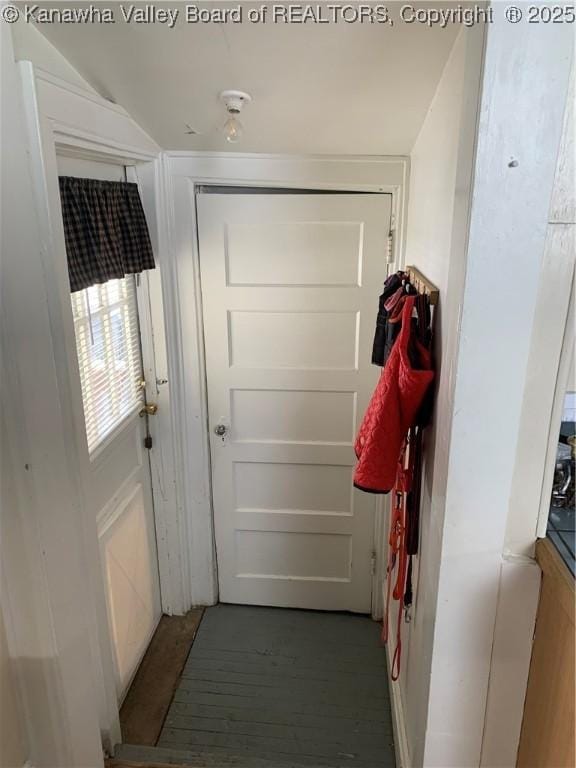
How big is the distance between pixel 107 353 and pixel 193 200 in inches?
27.6

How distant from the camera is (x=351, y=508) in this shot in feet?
7.90

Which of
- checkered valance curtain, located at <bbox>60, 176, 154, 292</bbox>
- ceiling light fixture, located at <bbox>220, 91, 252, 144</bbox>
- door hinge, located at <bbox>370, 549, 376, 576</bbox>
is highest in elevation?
ceiling light fixture, located at <bbox>220, 91, 252, 144</bbox>

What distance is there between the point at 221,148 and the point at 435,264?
1.05m

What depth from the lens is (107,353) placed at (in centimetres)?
185

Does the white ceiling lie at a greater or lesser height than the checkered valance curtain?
greater

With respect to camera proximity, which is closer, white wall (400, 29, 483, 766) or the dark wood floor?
white wall (400, 29, 483, 766)

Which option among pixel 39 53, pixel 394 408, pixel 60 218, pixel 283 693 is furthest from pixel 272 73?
pixel 283 693

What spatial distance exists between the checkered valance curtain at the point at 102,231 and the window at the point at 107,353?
0.33 ft

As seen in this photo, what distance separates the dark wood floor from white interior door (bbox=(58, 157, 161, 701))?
287 mm

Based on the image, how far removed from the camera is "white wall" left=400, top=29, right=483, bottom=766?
3.25 feet

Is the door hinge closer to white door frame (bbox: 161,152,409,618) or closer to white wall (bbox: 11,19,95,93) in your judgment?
white door frame (bbox: 161,152,409,618)

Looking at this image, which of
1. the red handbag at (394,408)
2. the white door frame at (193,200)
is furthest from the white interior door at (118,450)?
the red handbag at (394,408)

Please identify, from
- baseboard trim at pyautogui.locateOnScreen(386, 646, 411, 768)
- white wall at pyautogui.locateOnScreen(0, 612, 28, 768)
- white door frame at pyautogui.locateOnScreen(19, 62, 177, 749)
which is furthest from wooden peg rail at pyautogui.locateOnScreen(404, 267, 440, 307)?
baseboard trim at pyautogui.locateOnScreen(386, 646, 411, 768)

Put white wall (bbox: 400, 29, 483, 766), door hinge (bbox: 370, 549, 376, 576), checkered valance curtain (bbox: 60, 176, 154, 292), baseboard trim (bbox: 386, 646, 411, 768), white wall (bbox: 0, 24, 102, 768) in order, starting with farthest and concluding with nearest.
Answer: door hinge (bbox: 370, 549, 376, 576)
baseboard trim (bbox: 386, 646, 411, 768)
checkered valance curtain (bbox: 60, 176, 154, 292)
white wall (bbox: 0, 24, 102, 768)
white wall (bbox: 400, 29, 483, 766)
